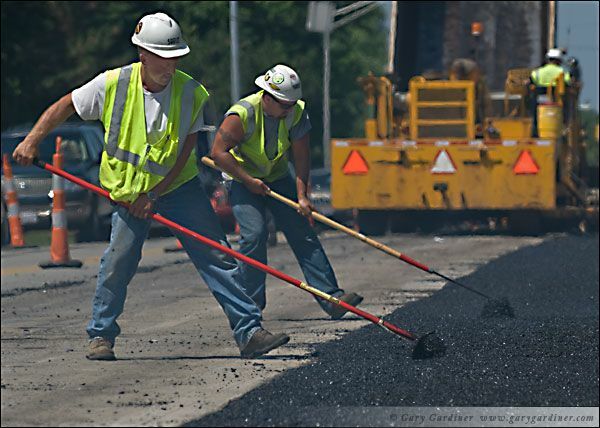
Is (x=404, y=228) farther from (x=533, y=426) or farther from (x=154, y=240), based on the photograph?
(x=533, y=426)

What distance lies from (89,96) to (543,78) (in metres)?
13.1

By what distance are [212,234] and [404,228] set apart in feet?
40.4

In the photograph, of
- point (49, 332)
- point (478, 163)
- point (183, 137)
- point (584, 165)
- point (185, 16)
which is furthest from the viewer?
point (185, 16)

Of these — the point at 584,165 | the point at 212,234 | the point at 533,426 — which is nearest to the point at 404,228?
the point at 584,165

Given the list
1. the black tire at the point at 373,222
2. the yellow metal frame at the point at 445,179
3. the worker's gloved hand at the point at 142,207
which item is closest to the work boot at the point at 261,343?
the worker's gloved hand at the point at 142,207

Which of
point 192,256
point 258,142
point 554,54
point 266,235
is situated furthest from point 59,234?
point 554,54

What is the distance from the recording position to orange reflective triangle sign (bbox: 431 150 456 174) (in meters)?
20.6

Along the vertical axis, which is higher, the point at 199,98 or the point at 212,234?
the point at 199,98

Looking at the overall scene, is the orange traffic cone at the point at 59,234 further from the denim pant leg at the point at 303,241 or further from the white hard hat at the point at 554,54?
the white hard hat at the point at 554,54

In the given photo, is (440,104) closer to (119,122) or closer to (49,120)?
(119,122)

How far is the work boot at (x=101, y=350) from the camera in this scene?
9.32 meters

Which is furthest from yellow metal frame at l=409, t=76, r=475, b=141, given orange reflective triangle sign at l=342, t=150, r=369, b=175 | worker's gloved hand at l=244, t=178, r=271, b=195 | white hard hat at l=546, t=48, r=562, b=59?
worker's gloved hand at l=244, t=178, r=271, b=195

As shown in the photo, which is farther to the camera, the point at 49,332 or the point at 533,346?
the point at 49,332

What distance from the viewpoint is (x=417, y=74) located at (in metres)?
23.0
